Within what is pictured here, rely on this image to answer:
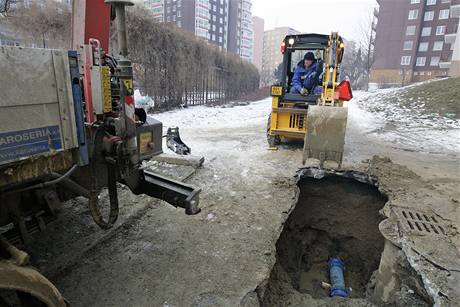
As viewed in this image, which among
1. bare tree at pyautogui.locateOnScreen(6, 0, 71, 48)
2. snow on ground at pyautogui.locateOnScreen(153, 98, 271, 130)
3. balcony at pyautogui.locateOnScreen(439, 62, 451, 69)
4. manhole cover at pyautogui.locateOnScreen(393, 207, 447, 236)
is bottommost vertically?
manhole cover at pyautogui.locateOnScreen(393, 207, 447, 236)

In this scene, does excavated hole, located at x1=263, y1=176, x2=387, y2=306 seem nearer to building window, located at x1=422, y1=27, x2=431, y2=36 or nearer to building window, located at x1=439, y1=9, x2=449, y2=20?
building window, located at x1=439, y1=9, x2=449, y2=20

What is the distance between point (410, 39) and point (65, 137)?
58838 mm

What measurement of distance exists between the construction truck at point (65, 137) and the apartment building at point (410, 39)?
171 feet

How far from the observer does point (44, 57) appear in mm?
1884

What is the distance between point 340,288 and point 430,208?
172 centimetres

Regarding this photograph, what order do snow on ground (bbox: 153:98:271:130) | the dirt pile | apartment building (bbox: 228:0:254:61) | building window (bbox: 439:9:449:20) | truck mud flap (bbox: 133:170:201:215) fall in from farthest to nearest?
apartment building (bbox: 228:0:254:61) → building window (bbox: 439:9:449:20) → snow on ground (bbox: 153:98:271:130) → the dirt pile → truck mud flap (bbox: 133:170:201:215)

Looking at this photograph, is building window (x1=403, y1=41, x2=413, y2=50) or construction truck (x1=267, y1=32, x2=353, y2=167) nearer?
construction truck (x1=267, y1=32, x2=353, y2=167)

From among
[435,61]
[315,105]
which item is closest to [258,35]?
[435,61]

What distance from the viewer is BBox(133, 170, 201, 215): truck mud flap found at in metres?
3.06

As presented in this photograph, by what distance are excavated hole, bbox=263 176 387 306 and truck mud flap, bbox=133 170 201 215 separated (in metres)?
2.42

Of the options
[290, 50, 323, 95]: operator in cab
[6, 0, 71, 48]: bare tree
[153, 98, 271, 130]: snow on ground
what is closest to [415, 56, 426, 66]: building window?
[153, 98, 271, 130]: snow on ground

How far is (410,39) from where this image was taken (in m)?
49.7

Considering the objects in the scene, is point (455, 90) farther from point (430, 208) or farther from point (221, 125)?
point (430, 208)

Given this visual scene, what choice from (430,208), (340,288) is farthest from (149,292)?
(430,208)
